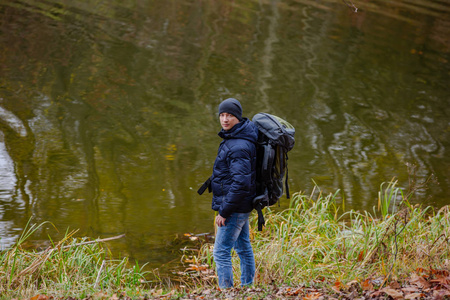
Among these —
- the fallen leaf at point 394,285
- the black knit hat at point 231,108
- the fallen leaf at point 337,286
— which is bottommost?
the fallen leaf at point 337,286

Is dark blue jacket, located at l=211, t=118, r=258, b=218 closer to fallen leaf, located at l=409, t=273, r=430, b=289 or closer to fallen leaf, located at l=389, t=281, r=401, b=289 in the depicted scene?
fallen leaf, located at l=389, t=281, r=401, b=289

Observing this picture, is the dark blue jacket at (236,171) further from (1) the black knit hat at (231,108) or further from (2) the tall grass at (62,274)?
(2) the tall grass at (62,274)

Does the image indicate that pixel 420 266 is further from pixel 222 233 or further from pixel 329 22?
pixel 329 22

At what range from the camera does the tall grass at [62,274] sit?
3.98 meters

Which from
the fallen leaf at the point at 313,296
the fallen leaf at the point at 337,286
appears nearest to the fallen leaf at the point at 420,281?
the fallen leaf at the point at 337,286

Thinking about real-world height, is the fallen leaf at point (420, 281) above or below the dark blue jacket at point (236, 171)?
below

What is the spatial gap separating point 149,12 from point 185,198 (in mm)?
12688

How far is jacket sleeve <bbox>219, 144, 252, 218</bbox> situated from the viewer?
3674 mm

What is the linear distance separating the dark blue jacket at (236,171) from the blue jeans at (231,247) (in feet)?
0.37

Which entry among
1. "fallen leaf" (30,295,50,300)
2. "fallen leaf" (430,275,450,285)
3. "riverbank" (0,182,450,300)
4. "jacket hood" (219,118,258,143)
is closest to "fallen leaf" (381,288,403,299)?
"riverbank" (0,182,450,300)

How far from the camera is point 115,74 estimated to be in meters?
11.7

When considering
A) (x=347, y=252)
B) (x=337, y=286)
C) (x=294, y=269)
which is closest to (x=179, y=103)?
(x=347, y=252)

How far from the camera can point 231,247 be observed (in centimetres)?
396

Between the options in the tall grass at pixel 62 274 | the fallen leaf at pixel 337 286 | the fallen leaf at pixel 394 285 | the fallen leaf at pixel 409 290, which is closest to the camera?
the fallen leaf at pixel 409 290
